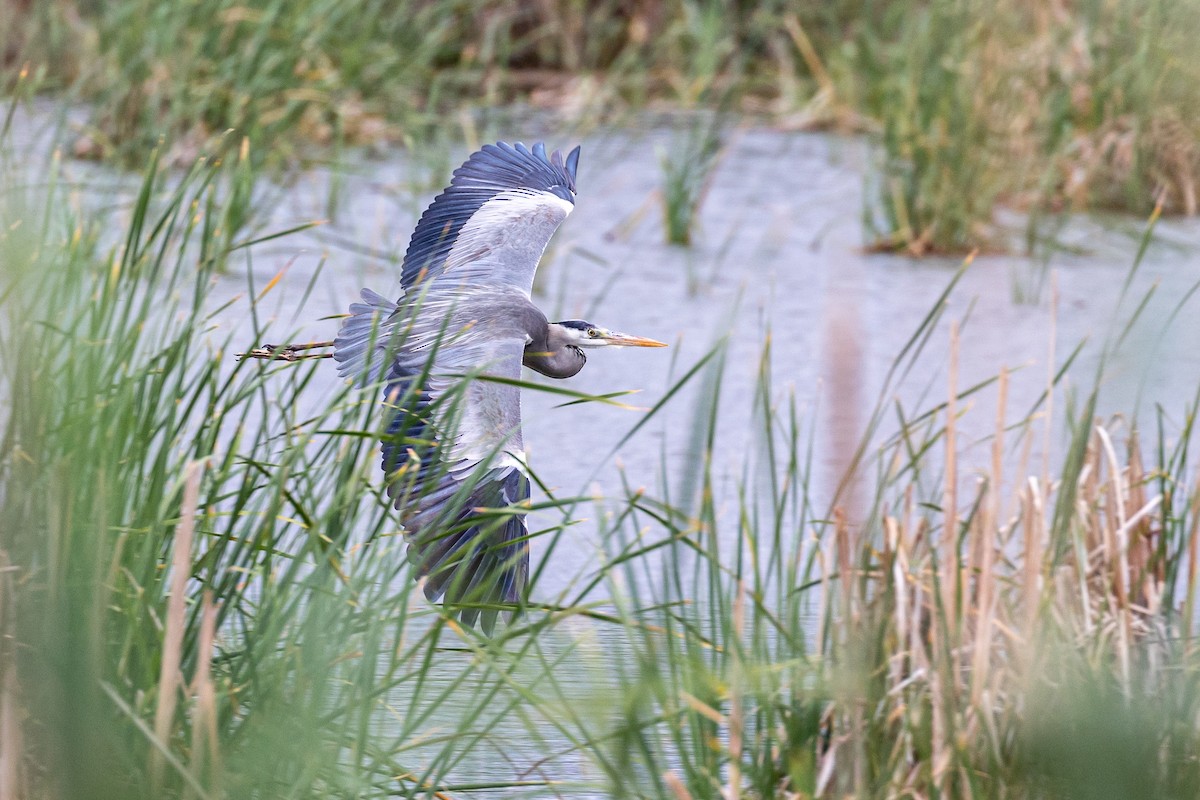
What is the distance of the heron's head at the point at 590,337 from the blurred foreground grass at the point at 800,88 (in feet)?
6.25

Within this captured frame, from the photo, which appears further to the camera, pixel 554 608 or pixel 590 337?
pixel 590 337

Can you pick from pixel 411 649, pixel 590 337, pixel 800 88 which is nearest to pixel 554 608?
pixel 411 649

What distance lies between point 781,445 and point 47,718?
2.01 metres

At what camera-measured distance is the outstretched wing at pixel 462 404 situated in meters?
1.43

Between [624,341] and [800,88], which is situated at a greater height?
[800,88]

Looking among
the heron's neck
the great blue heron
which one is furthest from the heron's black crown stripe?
the heron's neck

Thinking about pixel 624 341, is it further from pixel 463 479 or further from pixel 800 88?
pixel 800 88

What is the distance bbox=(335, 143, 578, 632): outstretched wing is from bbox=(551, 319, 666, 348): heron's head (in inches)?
5.0

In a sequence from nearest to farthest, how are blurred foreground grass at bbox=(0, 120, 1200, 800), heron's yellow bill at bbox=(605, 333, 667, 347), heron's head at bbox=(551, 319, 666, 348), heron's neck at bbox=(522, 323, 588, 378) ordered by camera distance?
blurred foreground grass at bbox=(0, 120, 1200, 800) < heron's neck at bbox=(522, 323, 588, 378) < heron's head at bbox=(551, 319, 666, 348) < heron's yellow bill at bbox=(605, 333, 667, 347)

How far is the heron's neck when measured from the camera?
189cm

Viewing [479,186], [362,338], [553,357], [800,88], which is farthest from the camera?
[800,88]

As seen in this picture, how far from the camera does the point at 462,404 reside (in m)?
1.50

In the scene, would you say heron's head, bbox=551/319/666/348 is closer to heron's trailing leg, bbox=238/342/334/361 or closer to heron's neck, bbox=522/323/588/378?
heron's neck, bbox=522/323/588/378

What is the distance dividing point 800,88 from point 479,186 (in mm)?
4197
